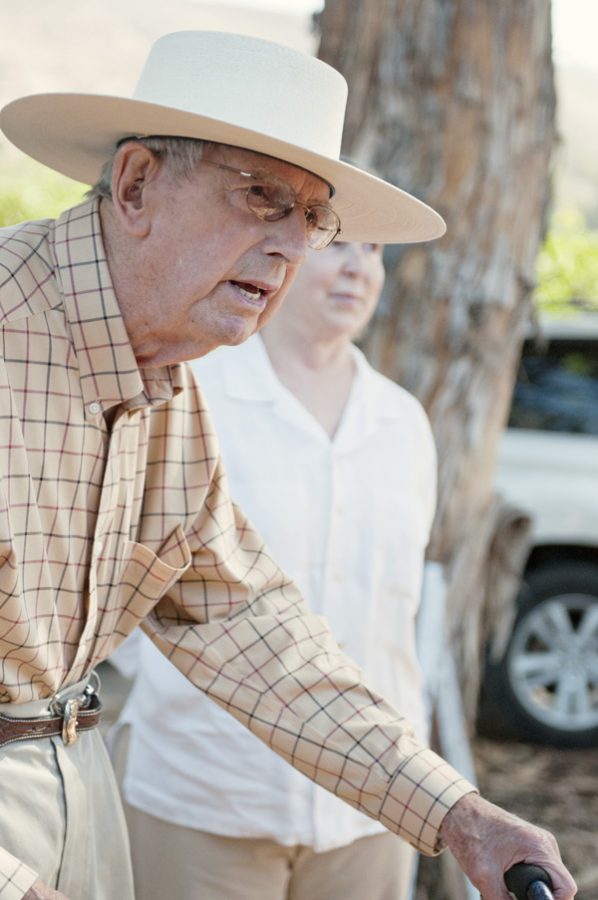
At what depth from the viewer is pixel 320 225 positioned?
2.00m

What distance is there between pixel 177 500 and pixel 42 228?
52 centimetres

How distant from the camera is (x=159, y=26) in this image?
6003cm

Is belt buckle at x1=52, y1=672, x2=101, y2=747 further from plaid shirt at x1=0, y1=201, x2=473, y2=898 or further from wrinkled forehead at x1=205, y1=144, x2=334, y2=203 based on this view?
wrinkled forehead at x1=205, y1=144, x2=334, y2=203

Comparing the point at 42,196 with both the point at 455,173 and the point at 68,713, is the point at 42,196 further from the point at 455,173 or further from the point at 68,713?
the point at 68,713

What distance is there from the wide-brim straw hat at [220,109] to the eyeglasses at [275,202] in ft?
0.13

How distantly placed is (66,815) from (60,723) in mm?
144

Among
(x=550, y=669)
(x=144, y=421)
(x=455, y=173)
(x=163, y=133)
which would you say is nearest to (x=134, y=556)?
(x=144, y=421)

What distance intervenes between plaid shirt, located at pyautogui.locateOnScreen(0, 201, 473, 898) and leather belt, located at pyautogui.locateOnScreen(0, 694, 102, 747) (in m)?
0.05

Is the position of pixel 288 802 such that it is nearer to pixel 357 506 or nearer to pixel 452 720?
pixel 357 506

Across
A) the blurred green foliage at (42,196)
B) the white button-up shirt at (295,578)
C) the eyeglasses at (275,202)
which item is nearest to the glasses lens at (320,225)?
the eyeglasses at (275,202)

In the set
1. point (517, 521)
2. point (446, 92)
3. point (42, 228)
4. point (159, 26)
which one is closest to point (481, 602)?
point (517, 521)

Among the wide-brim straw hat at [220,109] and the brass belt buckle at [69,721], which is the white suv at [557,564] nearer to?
the wide-brim straw hat at [220,109]

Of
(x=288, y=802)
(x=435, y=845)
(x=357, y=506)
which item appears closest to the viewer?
(x=435, y=845)

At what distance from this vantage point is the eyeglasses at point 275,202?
1.85 meters
